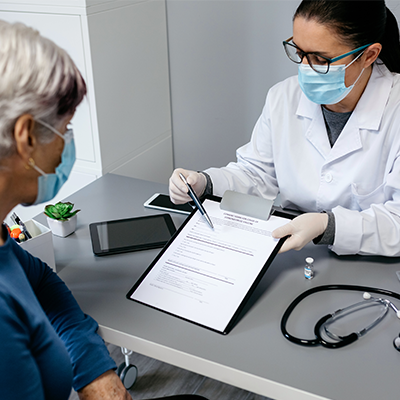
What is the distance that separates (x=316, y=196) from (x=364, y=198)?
15 cm

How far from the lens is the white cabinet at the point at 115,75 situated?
1.94 meters

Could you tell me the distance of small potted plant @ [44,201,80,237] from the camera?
1278 millimetres

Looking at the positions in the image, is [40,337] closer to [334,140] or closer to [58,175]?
[58,175]

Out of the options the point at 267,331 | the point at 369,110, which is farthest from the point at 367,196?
the point at 267,331

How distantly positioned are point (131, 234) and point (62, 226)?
0.19 m

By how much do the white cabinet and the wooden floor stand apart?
36.5 inches

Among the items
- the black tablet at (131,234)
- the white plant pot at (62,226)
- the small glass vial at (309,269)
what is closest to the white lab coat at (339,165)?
the small glass vial at (309,269)

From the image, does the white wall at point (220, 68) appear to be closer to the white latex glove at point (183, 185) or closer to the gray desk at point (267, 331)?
the white latex glove at point (183, 185)

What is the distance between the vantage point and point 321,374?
0.85 m

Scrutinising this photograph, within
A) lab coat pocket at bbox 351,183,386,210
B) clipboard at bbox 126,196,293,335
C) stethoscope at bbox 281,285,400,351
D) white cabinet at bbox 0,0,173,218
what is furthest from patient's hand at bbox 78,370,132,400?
white cabinet at bbox 0,0,173,218

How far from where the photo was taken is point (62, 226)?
1.28 metres

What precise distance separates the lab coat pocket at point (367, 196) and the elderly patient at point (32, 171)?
2.87 feet

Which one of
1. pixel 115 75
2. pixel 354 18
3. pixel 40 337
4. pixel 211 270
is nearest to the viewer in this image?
pixel 40 337

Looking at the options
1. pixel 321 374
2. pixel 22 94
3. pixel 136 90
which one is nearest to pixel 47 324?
pixel 22 94
